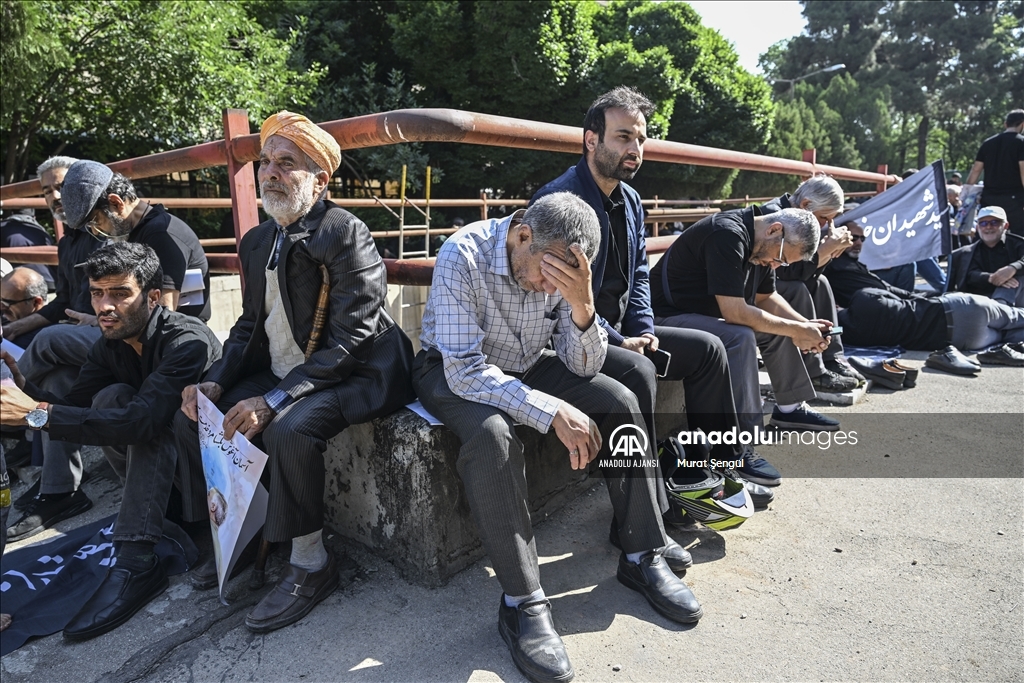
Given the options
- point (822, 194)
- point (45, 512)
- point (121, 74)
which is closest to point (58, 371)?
point (45, 512)

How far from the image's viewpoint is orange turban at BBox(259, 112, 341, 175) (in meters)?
2.41

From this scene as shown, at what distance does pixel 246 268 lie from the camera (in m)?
2.52

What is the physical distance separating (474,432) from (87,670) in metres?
1.31

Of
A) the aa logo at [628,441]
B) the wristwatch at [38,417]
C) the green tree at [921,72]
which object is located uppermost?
the green tree at [921,72]

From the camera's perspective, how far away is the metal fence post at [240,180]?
3016 mm

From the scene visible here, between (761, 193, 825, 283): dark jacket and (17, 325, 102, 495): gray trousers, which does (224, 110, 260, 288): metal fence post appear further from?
(761, 193, 825, 283): dark jacket

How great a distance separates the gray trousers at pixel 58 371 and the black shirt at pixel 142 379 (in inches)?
12.0

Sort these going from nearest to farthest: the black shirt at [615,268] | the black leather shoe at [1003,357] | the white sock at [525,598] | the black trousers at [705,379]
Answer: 1. the white sock at [525,598]
2. the black trousers at [705,379]
3. the black shirt at [615,268]
4. the black leather shoe at [1003,357]

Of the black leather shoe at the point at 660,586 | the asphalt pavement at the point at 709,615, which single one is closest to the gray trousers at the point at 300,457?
the asphalt pavement at the point at 709,615

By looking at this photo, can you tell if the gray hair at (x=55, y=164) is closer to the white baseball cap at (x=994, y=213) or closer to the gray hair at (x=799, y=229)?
the gray hair at (x=799, y=229)

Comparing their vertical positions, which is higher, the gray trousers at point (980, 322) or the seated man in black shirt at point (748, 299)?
the seated man in black shirt at point (748, 299)

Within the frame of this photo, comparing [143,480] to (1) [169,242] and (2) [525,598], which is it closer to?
(1) [169,242]

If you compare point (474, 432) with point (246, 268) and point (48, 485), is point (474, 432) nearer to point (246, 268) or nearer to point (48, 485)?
point (246, 268)

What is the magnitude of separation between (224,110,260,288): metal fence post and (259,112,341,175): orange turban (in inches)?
24.2
